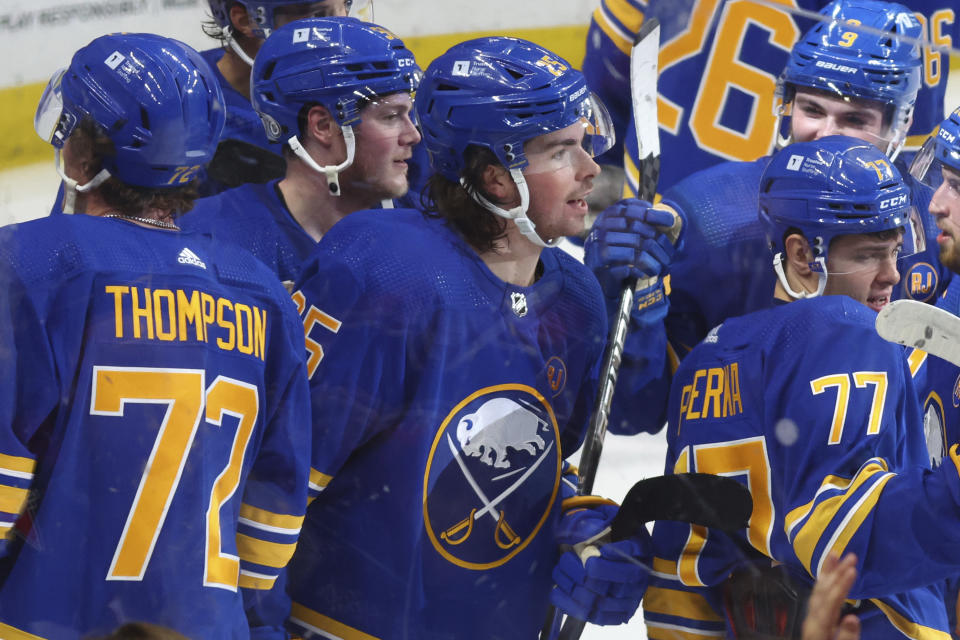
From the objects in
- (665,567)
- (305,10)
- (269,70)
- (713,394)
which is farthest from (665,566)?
(305,10)

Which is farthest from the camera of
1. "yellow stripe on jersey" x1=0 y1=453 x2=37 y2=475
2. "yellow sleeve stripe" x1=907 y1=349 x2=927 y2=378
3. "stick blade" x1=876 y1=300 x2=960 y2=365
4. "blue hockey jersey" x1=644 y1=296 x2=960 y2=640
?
"yellow sleeve stripe" x1=907 y1=349 x2=927 y2=378

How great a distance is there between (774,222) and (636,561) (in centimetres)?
42

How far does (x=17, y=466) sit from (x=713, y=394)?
2.32 ft

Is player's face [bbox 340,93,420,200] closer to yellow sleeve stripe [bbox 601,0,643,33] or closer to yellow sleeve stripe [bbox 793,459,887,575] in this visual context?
yellow sleeve stripe [bbox 601,0,643,33]

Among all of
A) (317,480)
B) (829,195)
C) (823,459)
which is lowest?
(317,480)

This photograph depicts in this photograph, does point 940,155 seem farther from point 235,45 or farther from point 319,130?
point 235,45

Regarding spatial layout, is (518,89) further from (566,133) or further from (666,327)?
(666,327)

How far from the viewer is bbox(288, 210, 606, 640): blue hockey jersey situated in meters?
1.42

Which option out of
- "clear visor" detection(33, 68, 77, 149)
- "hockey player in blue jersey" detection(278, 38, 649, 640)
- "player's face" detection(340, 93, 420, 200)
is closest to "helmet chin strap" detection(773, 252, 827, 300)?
"hockey player in blue jersey" detection(278, 38, 649, 640)

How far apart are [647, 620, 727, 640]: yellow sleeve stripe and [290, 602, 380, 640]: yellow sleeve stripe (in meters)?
0.32

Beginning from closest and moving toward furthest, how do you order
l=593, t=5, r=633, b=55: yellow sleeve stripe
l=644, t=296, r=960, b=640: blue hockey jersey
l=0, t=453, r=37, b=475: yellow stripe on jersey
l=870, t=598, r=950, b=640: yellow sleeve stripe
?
l=0, t=453, r=37, b=475: yellow stripe on jersey < l=644, t=296, r=960, b=640: blue hockey jersey < l=870, t=598, r=950, b=640: yellow sleeve stripe < l=593, t=5, r=633, b=55: yellow sleeve stripe

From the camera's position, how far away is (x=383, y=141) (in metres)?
1.70

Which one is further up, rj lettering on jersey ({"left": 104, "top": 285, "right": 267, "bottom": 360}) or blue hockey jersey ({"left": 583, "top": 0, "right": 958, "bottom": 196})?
rj lettering on jersey ({"left": 104, "top": 285, "right": 267, "bottom": 360})

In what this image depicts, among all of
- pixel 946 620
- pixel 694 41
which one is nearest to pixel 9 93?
pixel 946 620
